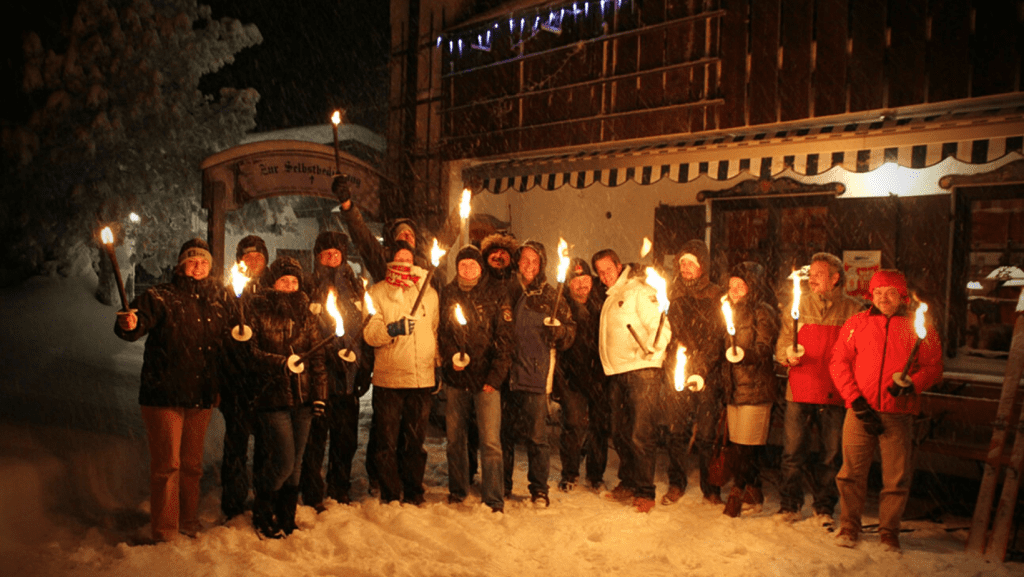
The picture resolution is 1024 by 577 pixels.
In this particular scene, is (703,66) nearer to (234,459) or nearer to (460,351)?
(460,351)

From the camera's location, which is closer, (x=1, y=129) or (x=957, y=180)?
(x=957, y=180)

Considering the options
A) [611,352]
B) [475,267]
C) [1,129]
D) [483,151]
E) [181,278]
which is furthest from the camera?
[483,151]

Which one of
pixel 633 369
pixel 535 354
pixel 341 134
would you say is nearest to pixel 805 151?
pixel 633 369

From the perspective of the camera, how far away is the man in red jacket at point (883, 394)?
5.15m

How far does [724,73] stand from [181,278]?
7.26 m

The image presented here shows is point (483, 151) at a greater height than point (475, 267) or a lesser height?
→ greater

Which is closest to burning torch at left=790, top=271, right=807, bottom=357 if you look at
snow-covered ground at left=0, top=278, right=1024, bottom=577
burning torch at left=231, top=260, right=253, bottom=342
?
snow-covered ground at left=0, top=278, right=1024, bottom=577

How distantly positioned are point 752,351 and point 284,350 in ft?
13.0

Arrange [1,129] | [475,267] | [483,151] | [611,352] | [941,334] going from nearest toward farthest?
[475,267], [611,352], [941,334], [1,129], [483,151]

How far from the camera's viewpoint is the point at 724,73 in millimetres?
9008

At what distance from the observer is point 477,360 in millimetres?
5840

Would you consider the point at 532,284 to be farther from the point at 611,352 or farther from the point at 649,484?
the point at 649,484

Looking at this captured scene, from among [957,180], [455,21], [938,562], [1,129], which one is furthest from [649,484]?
[1,129]

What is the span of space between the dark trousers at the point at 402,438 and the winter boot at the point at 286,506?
0.86 meters
